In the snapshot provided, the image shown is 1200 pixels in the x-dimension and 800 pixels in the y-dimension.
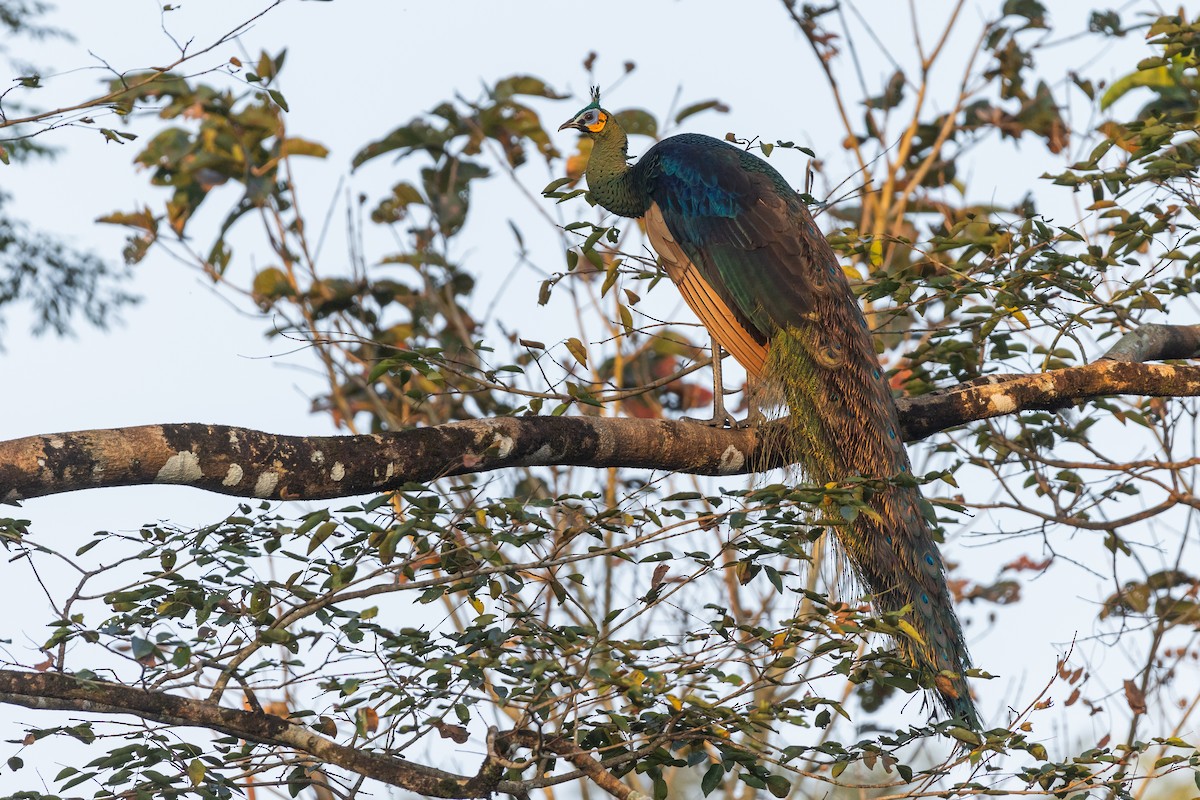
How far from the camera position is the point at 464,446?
3.39m

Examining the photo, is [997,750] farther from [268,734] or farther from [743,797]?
[743,797]

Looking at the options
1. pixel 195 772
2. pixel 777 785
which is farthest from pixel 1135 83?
pixel 195 772

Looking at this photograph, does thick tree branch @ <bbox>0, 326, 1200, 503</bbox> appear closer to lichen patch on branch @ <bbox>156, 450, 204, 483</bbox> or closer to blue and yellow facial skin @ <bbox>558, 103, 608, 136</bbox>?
lichen patch on branch @ <bbox>156, 450, 204, 483</bbox>

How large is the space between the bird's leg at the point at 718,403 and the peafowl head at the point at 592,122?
4.07 ft

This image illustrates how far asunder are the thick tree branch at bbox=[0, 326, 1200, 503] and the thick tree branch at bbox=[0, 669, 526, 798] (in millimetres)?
425

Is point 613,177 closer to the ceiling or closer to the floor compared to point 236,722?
closer to the ceiling

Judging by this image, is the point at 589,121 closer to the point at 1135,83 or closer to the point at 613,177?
the point at 613,177

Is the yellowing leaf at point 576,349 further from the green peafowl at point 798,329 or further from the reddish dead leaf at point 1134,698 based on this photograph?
the reddish dead leaf at point 1134,698

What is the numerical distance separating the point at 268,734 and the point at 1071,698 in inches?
107

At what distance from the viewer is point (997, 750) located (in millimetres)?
2961

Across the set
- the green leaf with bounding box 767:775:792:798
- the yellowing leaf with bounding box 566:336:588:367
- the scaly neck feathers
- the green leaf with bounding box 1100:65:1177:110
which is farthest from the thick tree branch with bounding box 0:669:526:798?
the green leaf with bounding box 1100:65:1177:110

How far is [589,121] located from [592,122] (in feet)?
0.05

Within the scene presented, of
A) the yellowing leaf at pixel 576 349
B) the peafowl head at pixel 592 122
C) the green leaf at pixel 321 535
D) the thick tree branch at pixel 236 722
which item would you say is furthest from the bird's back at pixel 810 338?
the green leaf at pixel 321 535

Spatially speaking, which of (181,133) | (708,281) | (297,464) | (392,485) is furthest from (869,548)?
(181,133)
